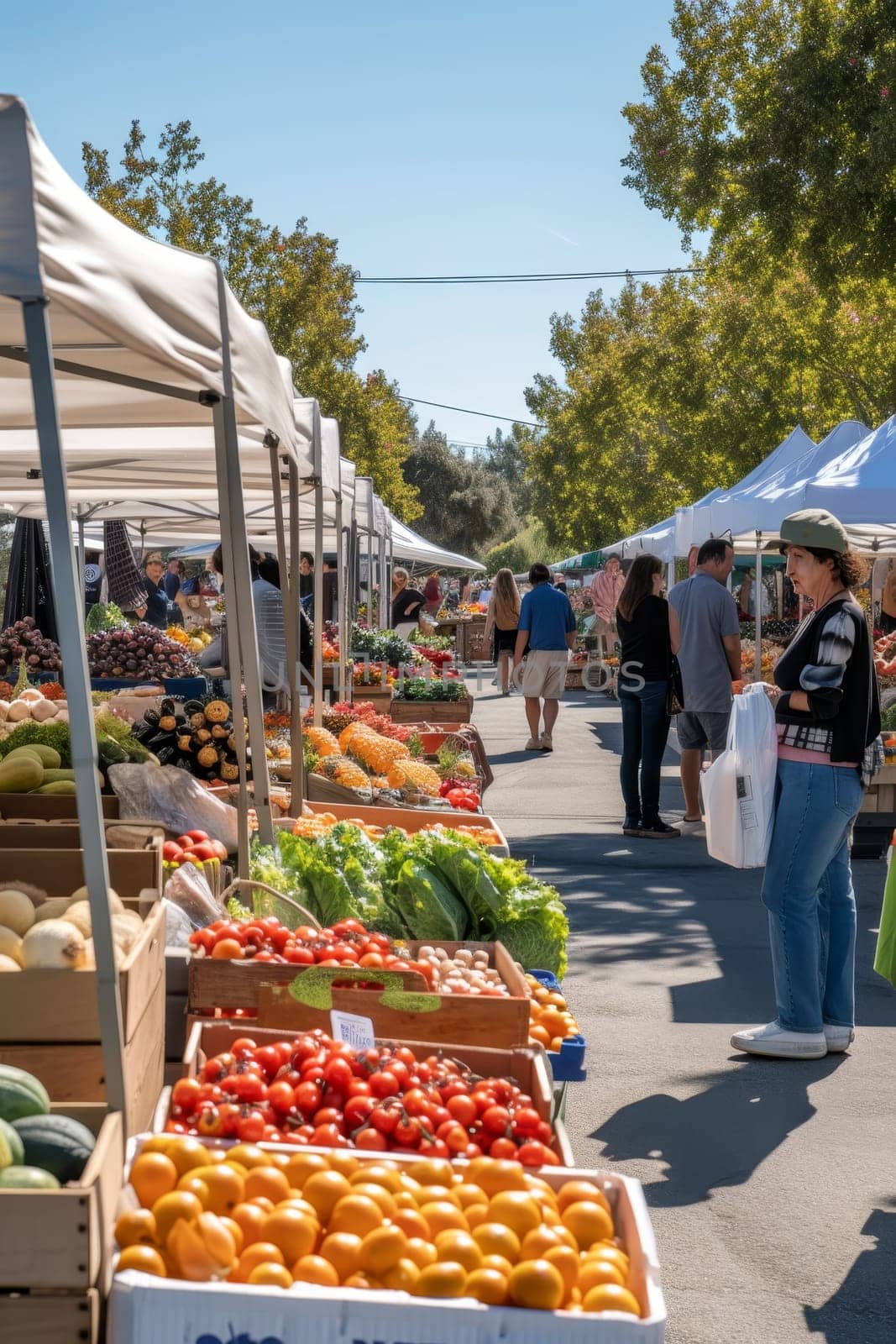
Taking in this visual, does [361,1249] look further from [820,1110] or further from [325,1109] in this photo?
[820,1110]

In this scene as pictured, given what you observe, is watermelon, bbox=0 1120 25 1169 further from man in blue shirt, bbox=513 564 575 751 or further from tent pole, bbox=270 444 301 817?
man in blue shirt, bbox=513 564 575 751

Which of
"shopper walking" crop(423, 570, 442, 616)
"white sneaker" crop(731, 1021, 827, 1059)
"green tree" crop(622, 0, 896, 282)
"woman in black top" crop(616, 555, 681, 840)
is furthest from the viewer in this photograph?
"shopper walking" crop(423, 570, 442, 616)

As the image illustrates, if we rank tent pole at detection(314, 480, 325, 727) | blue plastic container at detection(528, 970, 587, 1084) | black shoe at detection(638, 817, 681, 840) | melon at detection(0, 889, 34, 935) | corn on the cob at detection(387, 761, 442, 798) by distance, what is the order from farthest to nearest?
black shoe at detection(638, 817, 681, 840) → corn on the cob at detection(387, 761, 442, 798) → tent pole at detection(314, 480, 325, 727) → blue plastic container at detection(528, 970, 587, 1084) → melon at detection(0, 889, 34, 935)

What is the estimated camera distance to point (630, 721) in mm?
10352

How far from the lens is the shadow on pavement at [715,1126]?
4320 mm

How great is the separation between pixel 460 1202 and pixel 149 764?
322 centimetres

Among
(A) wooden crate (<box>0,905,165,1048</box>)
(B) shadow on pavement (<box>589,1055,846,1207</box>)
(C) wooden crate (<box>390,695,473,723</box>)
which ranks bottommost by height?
(B) shadow on pavement (<box>589,1055,846,1207</box>)

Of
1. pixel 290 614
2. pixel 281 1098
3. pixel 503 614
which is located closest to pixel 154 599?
pixel 503 614

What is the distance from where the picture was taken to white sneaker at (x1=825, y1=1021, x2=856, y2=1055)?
551 cm

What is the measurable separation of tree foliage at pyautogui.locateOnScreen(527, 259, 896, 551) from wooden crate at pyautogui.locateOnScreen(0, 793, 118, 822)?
1391 centimetres

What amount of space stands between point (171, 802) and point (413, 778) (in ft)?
11.5

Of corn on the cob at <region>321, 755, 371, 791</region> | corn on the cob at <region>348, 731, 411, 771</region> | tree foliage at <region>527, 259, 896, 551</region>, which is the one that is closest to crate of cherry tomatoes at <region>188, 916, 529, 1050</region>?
corn on the cob at <region>321, 755, 371, 791</region>

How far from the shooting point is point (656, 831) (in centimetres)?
1062

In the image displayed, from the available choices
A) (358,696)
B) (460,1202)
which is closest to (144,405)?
(460,1202)
